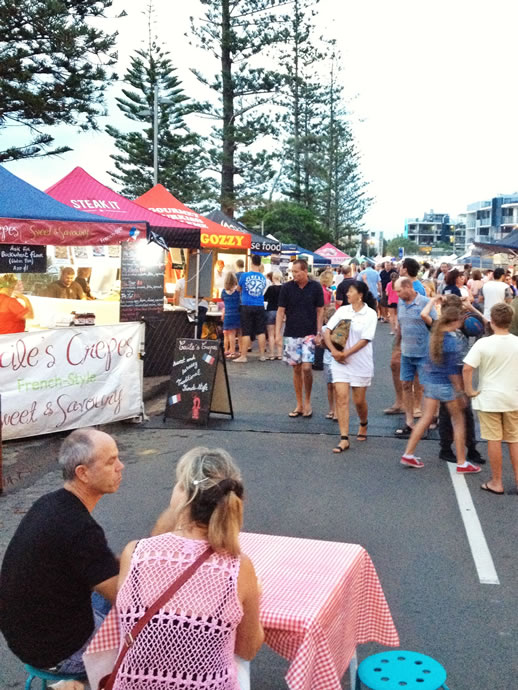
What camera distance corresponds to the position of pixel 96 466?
3.30 m

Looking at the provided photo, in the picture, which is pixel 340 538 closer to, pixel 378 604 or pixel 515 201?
pixel 378 604

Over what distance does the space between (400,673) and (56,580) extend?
53.4 inches

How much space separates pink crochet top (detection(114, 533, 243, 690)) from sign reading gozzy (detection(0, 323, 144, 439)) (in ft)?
19.9

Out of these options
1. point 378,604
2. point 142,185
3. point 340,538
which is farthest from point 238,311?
point 142,185

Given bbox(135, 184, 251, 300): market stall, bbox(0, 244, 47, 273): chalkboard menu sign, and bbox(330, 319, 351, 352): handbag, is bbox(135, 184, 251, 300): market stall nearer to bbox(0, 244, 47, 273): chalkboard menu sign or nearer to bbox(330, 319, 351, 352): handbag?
bbox(0, 244, 47, 273): chalkboard menu sign

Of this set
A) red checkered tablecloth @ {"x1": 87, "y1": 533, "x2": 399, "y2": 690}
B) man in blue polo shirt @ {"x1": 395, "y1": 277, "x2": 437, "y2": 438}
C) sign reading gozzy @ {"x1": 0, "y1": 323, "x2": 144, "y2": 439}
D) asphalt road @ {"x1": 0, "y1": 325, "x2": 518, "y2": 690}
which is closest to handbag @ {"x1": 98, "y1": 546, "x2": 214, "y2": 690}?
red checkered tablecloth @ {"x1": 87, "y1": 533, "x2": 399, "y2": 690}

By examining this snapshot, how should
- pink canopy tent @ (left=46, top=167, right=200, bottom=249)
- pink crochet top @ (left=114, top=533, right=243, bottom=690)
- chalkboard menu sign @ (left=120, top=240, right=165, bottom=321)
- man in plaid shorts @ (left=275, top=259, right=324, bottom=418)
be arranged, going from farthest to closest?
pink canopy tent @ (left=46, top=167, right=200, bottom=249) < chalkboard menu sign @ (left=120, top=240, right=165, bottom=321) < man in plaid shorts @ (left=275, top=259, right=324, bottom=418) < pink crochet top @ (left=114, top=533, right=243, bottom=690)

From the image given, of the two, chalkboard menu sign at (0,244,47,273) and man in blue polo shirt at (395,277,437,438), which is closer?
man in blue polo shirt at (395,277,437,438)

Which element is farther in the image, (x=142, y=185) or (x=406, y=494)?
(x=142, y=185)

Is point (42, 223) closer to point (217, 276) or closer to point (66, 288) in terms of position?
point (66, 288)

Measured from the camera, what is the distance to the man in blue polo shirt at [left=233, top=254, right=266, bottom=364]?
16.1 metres

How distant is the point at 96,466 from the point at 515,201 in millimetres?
170446

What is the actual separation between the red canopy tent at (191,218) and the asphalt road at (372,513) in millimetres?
7439

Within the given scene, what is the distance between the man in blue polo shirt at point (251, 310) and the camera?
53.0 ft
